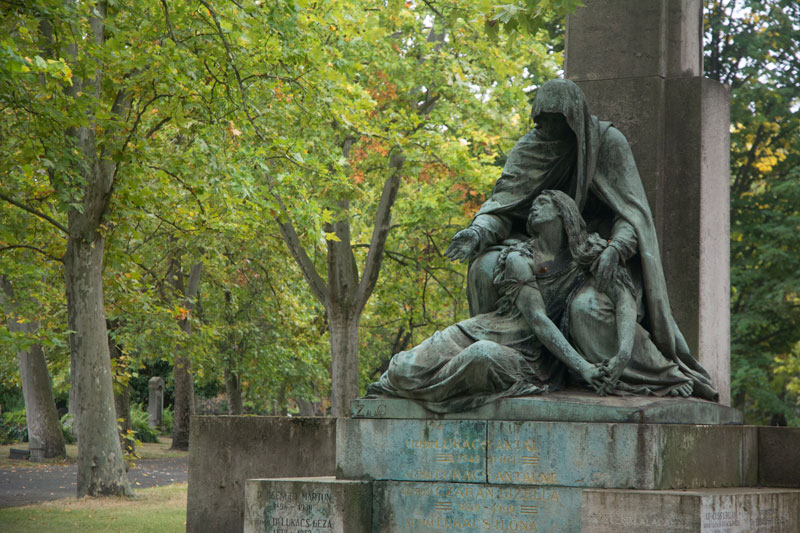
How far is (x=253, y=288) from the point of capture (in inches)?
1188

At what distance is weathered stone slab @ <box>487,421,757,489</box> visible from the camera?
6453 millimetres

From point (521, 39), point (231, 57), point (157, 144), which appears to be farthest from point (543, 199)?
point (521, 39)

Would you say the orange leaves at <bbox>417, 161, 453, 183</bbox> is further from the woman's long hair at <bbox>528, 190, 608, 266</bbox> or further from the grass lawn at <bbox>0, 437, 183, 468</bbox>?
the woman's long hair at <bbox>528, 190, 608, 266</bbox>

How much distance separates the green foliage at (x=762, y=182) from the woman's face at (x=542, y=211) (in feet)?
50.2

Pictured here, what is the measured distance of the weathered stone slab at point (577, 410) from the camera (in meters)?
6.68

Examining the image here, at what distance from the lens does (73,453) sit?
1187 inches

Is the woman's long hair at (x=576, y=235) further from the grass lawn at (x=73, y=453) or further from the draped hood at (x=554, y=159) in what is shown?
the grass lawn at (x=73, y=453)

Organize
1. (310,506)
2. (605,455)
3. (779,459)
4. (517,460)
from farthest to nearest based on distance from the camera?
1. (779,459)
2. (310,506)
3. (517,460)
4. (605,455)

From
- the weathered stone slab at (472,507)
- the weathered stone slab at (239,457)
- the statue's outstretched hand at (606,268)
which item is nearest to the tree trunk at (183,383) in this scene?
the weathered stone slab at (239,457)

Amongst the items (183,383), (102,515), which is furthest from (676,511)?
(183,383)

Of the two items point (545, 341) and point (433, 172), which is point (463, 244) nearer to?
point (545, 341)

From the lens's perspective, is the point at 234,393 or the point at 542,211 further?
the point at 234,393

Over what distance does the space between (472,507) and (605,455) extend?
93 cm

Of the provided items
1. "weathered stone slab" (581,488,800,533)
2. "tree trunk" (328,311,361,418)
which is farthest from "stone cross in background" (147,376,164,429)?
"weathered stone slab" (581,488,800,533)
